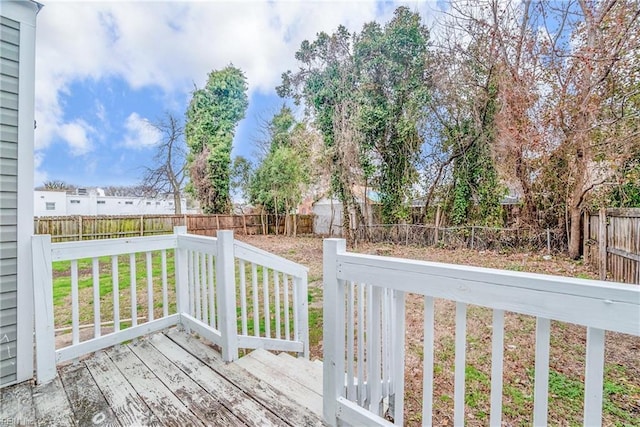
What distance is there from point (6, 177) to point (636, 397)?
423 centimetres

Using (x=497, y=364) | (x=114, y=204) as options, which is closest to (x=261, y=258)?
(x=497, y=364)

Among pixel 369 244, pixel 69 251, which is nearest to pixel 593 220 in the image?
pixel 369 244

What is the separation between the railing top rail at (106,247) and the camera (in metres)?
1.77

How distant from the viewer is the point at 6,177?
1.61 meters

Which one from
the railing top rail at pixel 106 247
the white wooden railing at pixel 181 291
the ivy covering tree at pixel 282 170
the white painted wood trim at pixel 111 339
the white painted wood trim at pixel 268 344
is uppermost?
the ivy covering tree at pixel 282 170

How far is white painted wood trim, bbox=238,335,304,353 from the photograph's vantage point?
1.97 m

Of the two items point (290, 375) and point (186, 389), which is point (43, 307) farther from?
point (290, 375)

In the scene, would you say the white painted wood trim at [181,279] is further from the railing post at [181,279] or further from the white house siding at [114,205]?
the white house siding at [114,205]

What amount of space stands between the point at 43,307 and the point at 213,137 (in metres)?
10.8

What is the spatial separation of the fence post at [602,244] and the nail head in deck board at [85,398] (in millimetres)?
5150

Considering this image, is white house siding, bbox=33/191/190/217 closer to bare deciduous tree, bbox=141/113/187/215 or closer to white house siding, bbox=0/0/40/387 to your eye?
bare deciduous tree, bbox=141/113/187/215

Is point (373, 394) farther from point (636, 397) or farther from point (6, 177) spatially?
point (6, 177)

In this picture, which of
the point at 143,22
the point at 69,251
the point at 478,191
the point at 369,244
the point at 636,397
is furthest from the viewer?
the point at 369,244

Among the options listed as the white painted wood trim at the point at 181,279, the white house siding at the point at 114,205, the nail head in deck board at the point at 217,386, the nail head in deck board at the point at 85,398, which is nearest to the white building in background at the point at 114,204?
the white house siding at the point at 114,205
